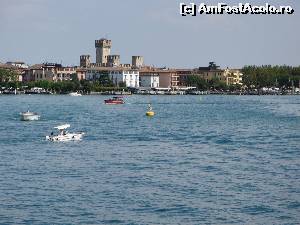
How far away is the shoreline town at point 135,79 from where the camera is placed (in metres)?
130

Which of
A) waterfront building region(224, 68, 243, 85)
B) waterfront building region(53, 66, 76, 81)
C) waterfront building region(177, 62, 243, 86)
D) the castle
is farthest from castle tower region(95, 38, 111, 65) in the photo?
waterfront building region(224, 68, 243, 85)

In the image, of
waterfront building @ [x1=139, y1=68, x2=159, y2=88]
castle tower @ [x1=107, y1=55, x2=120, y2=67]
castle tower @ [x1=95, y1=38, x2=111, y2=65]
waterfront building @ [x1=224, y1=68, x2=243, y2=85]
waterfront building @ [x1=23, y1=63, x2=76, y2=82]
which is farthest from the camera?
castle tower @ [x1=95, y1=38, x2=111, y2=65]

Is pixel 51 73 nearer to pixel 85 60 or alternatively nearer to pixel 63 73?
pixel 63 73

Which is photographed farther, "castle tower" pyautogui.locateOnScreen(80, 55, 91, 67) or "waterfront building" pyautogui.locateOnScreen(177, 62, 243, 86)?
"castle tower" pyautogui.locateOnScreen(80, 55, 91, 67)

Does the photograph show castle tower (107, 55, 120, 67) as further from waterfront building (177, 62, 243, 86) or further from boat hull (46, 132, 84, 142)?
boat hull (46, 132, 84, 142)

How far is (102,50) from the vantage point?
15588 cm

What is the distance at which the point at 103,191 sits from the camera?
19.5m

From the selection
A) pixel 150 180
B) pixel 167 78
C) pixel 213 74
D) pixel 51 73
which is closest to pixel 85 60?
pixel 51 73

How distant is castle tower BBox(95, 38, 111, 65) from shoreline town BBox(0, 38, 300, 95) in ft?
8.91

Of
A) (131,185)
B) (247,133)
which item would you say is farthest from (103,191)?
(247,133)

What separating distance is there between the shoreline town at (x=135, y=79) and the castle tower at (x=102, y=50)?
107 inches

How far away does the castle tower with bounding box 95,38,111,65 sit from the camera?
15538 cm

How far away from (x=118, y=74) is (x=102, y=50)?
67.7 feet

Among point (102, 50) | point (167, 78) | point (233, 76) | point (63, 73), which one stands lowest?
point (167, 78)
